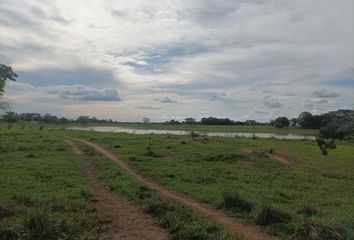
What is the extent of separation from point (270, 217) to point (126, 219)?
3546 mm

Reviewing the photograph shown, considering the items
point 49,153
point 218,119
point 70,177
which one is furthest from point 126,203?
point 218,119

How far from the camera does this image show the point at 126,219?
980 cm

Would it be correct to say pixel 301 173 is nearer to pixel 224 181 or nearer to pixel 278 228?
pixel 224 181

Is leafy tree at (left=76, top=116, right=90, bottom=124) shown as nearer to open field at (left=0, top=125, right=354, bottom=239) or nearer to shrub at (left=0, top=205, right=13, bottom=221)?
open field at (left=0, top=125, right=354, bottom=239)

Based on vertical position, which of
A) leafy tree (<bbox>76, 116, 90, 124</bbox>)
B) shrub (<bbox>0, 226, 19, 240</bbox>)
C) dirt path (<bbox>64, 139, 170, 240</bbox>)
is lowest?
dirt path (<bbox>64, 139, 170, 240</bbox>)

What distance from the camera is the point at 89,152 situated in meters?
25.2

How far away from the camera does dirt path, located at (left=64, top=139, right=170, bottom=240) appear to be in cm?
866

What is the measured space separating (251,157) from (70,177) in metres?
12.8

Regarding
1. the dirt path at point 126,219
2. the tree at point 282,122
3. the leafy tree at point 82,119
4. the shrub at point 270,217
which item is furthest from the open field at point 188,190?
the leafy tree at point 82,119

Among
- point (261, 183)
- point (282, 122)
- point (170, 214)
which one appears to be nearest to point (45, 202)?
point (170, 214)

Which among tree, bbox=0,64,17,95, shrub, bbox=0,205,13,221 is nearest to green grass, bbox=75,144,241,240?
shrub, bbox=0,205,13,221

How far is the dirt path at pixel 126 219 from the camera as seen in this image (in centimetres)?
866

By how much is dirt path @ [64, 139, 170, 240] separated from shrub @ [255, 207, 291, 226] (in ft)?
8.19

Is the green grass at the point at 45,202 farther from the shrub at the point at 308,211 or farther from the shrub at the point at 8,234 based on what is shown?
the shrub at the point at 308,211
